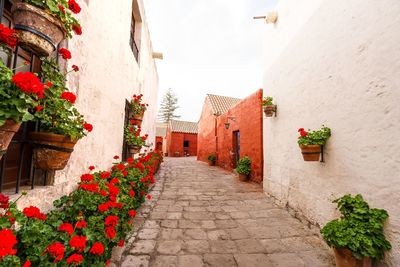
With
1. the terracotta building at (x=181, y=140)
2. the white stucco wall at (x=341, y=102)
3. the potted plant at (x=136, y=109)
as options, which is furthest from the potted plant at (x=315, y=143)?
the terracotta building at (x=181, y=140)

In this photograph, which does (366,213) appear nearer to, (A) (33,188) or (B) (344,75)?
(B) (344,75)

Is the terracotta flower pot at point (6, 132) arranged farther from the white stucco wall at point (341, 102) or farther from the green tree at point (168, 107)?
the green tree at point (168, 107)

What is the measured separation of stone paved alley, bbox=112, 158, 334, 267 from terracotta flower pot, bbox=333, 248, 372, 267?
33cm

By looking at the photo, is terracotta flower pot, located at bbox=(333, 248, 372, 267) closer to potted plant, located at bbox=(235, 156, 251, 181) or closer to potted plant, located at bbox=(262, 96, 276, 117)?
potted plant, located at bbox=(262, 96, 276, 117)

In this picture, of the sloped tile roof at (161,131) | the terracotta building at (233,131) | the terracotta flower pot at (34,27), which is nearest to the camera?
the terracotta flower pot at (34,27)

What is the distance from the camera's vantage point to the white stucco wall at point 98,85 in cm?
241

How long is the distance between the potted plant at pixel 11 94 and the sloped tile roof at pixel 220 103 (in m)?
14.0

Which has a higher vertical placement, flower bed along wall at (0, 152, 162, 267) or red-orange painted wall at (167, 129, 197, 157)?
red-orange painted wall at (167, 129, 197, 157)

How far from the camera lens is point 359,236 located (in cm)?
225

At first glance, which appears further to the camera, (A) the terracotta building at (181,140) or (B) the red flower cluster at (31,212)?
(A) the terracotta building at (181,140)

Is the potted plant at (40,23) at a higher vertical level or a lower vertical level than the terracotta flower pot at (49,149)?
higher

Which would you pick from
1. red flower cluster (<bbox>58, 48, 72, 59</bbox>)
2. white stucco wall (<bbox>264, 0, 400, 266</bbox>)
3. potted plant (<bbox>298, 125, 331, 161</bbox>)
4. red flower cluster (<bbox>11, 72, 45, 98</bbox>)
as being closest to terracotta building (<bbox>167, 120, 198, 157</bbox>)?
white stucco wall (<bbox>264, 0, 400, 266</bbox>)

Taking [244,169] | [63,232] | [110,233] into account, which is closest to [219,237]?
[110,233]

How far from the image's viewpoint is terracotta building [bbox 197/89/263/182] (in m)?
7.79
